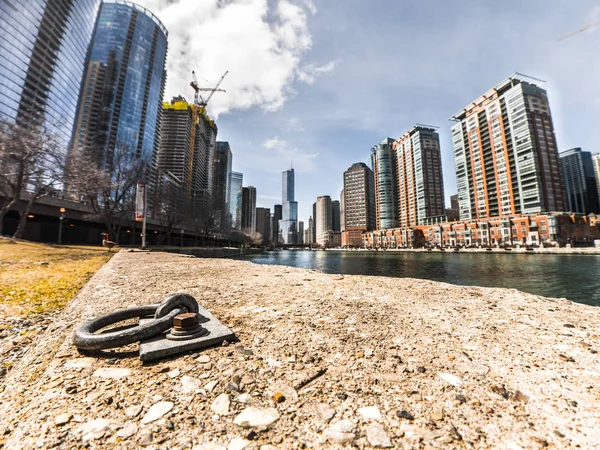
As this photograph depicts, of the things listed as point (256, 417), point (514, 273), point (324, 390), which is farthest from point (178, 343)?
point (514, 273)

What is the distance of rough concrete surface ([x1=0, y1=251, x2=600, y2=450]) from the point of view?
1393 millimetres

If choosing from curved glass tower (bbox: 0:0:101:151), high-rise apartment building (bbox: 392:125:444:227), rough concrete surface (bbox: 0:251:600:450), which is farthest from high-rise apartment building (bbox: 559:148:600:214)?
curved glass tower (bbox: 0:0:101:151)

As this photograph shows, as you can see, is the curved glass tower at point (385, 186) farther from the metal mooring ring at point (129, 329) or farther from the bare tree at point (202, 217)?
the metal mooring ring at point (129, 329)

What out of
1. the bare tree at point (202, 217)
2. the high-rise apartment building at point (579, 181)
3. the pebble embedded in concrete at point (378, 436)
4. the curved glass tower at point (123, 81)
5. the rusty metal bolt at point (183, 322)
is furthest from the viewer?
the high-rise apartment building at point (579, 181)

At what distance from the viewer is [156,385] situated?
6.15 feet

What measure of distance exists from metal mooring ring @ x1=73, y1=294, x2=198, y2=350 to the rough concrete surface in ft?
0.49

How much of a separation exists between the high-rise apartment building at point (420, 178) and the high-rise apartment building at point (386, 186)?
495 cm

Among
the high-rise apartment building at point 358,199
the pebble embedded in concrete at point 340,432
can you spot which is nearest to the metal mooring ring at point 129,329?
the pebble embedded in concrete at point 340,432

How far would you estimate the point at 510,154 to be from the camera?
10100 cm

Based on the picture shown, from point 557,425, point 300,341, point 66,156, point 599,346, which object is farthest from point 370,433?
point 66,156

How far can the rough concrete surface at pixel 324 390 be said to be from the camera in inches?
54.8

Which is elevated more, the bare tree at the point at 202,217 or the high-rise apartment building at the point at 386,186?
the high-rise apartment building at the point at 386,186

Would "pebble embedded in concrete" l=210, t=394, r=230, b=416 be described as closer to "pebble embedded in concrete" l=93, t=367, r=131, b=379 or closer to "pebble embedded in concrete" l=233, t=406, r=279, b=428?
"pebble embedded in concrete" l=233, t=406, r=279, b=428

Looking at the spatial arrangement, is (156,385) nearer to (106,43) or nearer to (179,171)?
(179,171)
